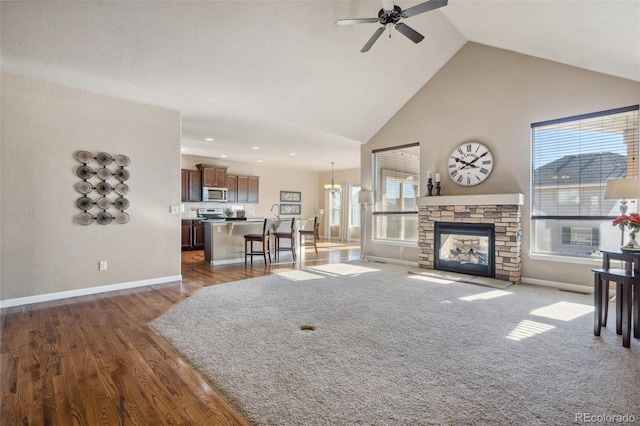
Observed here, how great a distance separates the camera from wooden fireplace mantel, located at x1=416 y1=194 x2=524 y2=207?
474 centimetres

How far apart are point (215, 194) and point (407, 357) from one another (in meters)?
8.31

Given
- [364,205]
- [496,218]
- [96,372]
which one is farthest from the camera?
[364,205]

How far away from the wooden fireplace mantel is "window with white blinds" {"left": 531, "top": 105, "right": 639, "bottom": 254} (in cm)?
40

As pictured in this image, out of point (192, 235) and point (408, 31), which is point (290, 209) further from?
point (408, 31)

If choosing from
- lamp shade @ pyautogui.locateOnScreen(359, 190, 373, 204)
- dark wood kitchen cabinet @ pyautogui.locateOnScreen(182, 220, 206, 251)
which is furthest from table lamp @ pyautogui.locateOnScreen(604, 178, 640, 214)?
dark wood kitchen cabinet @ pyautogui.locateOnScreen(182, 220, 206, 251)

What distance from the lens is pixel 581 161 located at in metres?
4.43

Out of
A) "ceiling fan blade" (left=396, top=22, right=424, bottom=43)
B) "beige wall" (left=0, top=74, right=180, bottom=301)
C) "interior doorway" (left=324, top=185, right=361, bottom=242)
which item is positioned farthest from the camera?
"interior doorway" (left=324, top=185, right=361, bottom=242)

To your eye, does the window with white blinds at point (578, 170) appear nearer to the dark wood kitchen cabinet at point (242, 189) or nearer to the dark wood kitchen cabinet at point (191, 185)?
the dark wood kitchen cabinet at point (242, 189)

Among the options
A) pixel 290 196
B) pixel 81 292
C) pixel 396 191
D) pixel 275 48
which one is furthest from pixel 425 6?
pixel 290 196

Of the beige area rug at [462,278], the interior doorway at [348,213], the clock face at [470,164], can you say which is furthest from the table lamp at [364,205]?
the interior doorway at [348,213]

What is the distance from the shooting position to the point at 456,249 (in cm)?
552

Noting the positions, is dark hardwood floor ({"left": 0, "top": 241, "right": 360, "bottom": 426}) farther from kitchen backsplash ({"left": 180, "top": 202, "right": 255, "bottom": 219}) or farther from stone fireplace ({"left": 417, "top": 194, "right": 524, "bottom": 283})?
kitchen backsplash ({"left": 180, "top": 202, "right": 255, "bottom": 219})

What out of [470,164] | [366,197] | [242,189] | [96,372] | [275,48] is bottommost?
[96,372]
